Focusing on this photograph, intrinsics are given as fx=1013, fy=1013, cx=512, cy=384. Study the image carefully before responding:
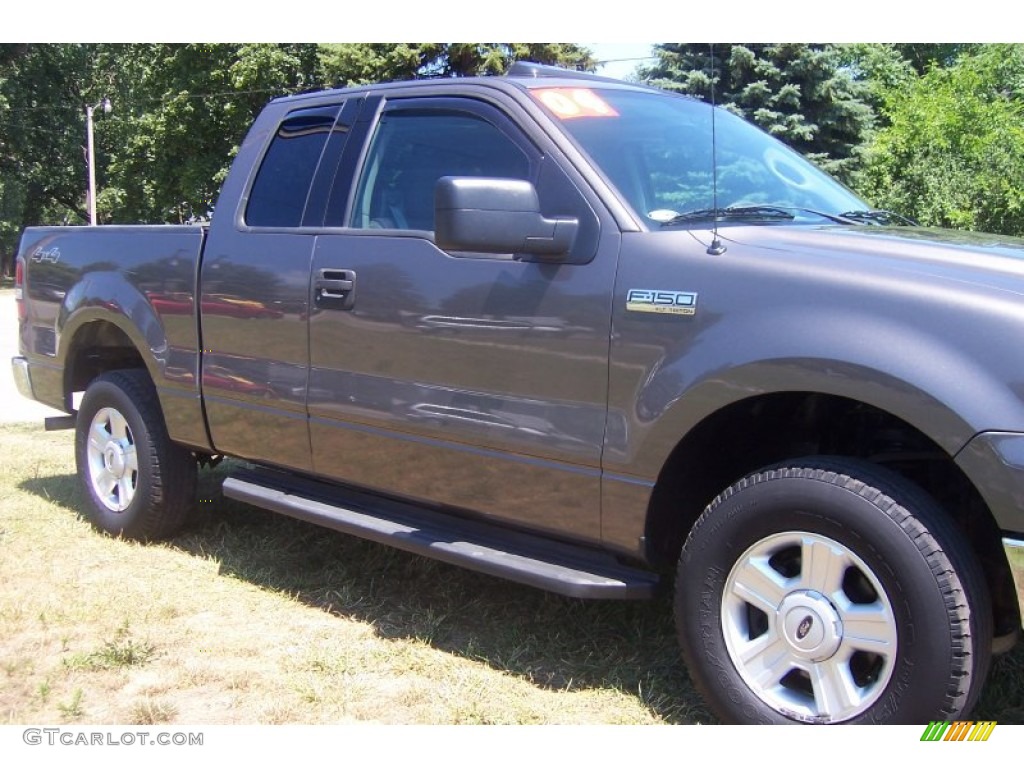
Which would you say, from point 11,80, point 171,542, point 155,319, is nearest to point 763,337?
point 155,319

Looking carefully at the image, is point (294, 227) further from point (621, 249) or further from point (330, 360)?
point (621, 249)

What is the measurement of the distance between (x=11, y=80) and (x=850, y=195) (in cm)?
Result: 4626

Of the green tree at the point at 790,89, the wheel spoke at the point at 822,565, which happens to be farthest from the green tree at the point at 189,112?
the wheel spoke at the point at 822,565

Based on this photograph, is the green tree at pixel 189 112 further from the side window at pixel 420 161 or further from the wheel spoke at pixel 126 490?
the side window at pixel 420 161

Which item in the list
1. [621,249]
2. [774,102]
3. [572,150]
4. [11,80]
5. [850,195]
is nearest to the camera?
[621,249]

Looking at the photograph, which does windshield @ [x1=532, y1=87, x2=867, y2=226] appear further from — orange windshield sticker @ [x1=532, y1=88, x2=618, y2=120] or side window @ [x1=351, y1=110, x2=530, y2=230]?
side window @ [x1=351, y1=110, x2=530, y2=230]

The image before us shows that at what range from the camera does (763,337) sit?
8.91 ft

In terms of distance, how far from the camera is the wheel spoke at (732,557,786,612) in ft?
9.00

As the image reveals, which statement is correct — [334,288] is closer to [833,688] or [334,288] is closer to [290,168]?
[290,168]

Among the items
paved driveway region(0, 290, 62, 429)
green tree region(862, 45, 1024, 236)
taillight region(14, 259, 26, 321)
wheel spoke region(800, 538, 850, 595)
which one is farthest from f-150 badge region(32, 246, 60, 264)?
green tree region(862, 45, 1024, 236)

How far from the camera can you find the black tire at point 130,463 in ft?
15.8

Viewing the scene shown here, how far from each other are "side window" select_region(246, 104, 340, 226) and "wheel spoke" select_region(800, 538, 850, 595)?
2.43m

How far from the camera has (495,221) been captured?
3055 mm

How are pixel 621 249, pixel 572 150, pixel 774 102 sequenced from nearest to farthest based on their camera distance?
1. pixel 621 249
2. pixel 572 150
3. pixel 774 102
